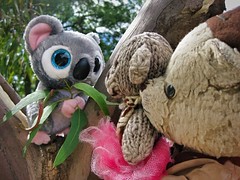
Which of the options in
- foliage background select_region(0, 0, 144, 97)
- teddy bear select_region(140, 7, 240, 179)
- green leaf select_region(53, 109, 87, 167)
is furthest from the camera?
foliage background select_region(0, 0, 144, 97)

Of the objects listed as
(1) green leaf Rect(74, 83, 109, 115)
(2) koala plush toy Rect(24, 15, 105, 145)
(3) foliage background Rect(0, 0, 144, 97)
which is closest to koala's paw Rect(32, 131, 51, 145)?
(2) koala plush toy Rect(24, 15, 105, 145)

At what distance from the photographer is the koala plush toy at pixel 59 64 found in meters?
0.60

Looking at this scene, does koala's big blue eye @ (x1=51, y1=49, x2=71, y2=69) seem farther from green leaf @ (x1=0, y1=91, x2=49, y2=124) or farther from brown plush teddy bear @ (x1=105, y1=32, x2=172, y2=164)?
brown plush teddy bear @ (x1=105, y1=32, x2=172, y2=164)

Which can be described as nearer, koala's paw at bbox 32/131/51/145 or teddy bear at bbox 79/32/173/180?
teddy bear at bbox 79/32/173/180

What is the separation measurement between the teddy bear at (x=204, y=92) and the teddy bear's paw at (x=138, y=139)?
0.01m

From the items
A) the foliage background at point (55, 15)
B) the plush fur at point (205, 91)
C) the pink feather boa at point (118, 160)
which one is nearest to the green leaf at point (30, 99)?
the pink feather boa at point (118, 160)

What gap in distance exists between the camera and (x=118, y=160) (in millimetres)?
470

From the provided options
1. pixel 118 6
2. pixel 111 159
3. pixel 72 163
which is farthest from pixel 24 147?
pixel 118 6

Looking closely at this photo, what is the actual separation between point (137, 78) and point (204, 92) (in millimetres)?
72

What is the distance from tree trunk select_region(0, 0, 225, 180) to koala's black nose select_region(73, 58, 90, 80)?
0.09ft

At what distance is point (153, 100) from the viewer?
16.7 inches

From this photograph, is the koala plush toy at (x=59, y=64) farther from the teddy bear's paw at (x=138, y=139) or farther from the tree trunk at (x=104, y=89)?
the teddy bear's paw at (x=138, y=139)

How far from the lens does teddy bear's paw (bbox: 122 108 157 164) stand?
43 centimetres

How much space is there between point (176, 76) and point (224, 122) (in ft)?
0.21
